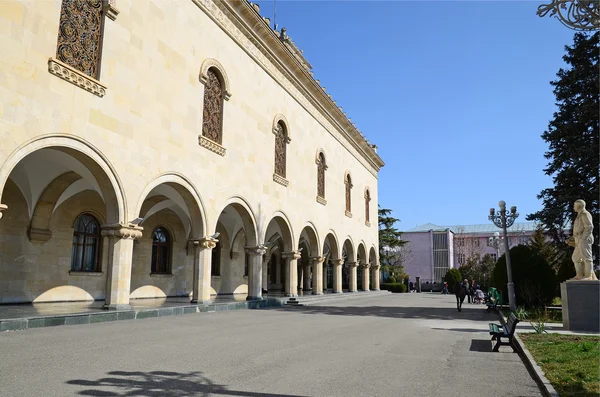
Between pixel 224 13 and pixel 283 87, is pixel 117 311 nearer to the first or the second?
pixel 224 13

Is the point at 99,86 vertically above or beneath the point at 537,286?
above

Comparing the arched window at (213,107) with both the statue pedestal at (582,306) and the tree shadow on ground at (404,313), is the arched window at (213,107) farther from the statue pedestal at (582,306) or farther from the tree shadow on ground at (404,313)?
the statue pedestal at (582,306)

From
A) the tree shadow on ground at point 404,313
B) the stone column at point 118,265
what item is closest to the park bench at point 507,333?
the tree shadow on ground at point 404,313

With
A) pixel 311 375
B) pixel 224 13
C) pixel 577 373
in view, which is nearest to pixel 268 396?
pixel 311 375

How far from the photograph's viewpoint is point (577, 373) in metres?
6.38

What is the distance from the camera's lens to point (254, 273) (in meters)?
19.5

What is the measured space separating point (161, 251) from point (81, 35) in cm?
1110

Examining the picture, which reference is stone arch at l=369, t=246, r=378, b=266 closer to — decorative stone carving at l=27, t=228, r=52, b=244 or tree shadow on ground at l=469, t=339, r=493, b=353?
decorative stone carving at l=27, t=228, r=52, b=244

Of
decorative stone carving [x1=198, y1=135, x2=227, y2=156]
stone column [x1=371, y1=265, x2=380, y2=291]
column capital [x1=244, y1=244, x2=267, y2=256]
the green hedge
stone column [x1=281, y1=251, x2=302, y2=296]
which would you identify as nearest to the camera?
decorative stone carving [x1=198, y1=135, x2=227, y2=156]

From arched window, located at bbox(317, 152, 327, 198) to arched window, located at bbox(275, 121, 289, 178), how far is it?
16.1 ft

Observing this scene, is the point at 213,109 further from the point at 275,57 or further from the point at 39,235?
the point at 39,235

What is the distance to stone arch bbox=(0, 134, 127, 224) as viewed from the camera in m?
9.87

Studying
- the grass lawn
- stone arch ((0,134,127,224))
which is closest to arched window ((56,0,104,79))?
stone arch ((0,134,127,224))

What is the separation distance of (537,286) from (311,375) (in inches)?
605
